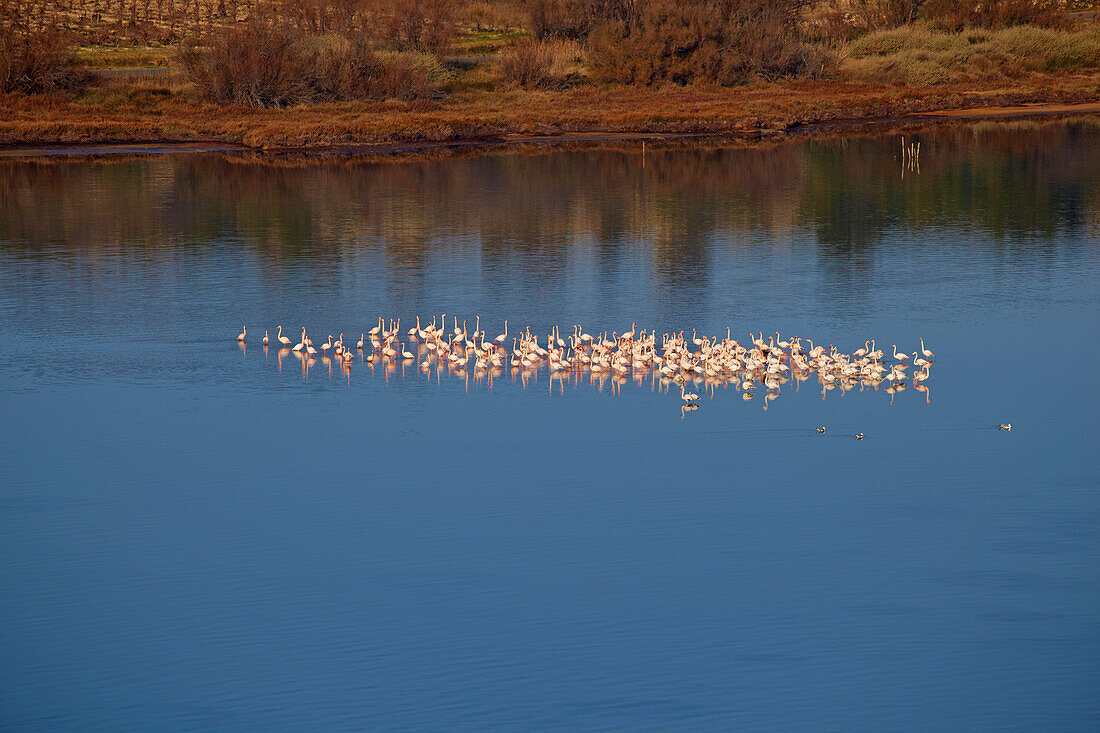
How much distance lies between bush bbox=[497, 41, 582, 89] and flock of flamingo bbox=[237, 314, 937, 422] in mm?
29923

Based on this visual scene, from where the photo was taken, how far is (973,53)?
1953 inches

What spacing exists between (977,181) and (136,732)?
24.0m

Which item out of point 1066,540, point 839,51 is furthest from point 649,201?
point 839,51

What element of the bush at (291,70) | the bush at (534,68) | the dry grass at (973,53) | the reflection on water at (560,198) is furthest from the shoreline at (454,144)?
the dry grass at (973,53)

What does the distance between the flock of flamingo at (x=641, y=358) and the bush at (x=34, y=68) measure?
3004cm

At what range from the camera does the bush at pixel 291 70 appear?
135ft

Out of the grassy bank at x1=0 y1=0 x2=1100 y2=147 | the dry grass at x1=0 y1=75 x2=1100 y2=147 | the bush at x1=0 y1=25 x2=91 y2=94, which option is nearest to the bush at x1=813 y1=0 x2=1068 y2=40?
the grassy bank at x1=0 y1=0 x2=1100 y2=147

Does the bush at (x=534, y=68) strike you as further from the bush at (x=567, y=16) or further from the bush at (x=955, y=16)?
the bush at (x=955, y=16)

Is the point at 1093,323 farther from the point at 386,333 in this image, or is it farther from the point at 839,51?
the point at 839,51

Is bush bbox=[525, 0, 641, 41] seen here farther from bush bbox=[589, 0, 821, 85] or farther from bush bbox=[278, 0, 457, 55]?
bush bbox=[278, 0, 457, 55]

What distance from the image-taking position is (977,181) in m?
28.4

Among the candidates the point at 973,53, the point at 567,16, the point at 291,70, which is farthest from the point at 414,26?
the point at 973,53

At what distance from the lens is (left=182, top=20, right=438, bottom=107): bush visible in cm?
4116

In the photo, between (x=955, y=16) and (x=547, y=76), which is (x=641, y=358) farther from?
(x=955, y=16)
